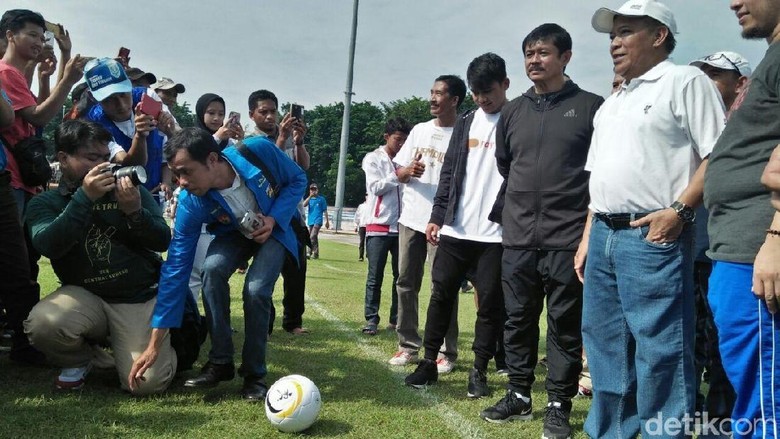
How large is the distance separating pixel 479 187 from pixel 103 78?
10.0 feet

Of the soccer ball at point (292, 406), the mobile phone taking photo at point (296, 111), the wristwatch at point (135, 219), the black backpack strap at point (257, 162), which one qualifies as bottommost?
the soccer ball at point (292, 406)

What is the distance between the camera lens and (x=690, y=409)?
8.71ft

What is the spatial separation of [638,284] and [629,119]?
2.66 feet

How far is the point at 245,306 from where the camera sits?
3812mm

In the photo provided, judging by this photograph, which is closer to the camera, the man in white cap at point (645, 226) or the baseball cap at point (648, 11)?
the man in white cap at point (645, 226)

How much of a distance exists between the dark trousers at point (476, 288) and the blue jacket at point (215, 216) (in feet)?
3.72

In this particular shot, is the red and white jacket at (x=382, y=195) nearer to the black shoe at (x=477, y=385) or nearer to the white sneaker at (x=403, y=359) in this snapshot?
the white sneaker at (x=403, y=359)

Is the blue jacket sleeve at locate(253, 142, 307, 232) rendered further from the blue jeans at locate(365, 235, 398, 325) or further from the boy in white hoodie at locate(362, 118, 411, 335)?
the blue jeans at locate(365, 235, 398, 325)

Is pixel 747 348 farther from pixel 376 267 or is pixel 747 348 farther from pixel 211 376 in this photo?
pixel 376 267

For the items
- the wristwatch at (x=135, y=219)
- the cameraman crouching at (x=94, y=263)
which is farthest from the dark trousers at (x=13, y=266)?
the wristwatch at (x=135, y=219)

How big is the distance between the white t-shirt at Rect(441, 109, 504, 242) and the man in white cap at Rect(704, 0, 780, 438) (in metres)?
2.00

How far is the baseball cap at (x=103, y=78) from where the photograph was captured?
14.8 ft

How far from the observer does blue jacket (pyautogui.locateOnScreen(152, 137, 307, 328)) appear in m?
3.69

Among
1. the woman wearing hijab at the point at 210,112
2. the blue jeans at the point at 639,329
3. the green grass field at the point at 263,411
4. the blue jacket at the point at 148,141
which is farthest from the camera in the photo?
the woman wearing hijab at the point at 210,112
